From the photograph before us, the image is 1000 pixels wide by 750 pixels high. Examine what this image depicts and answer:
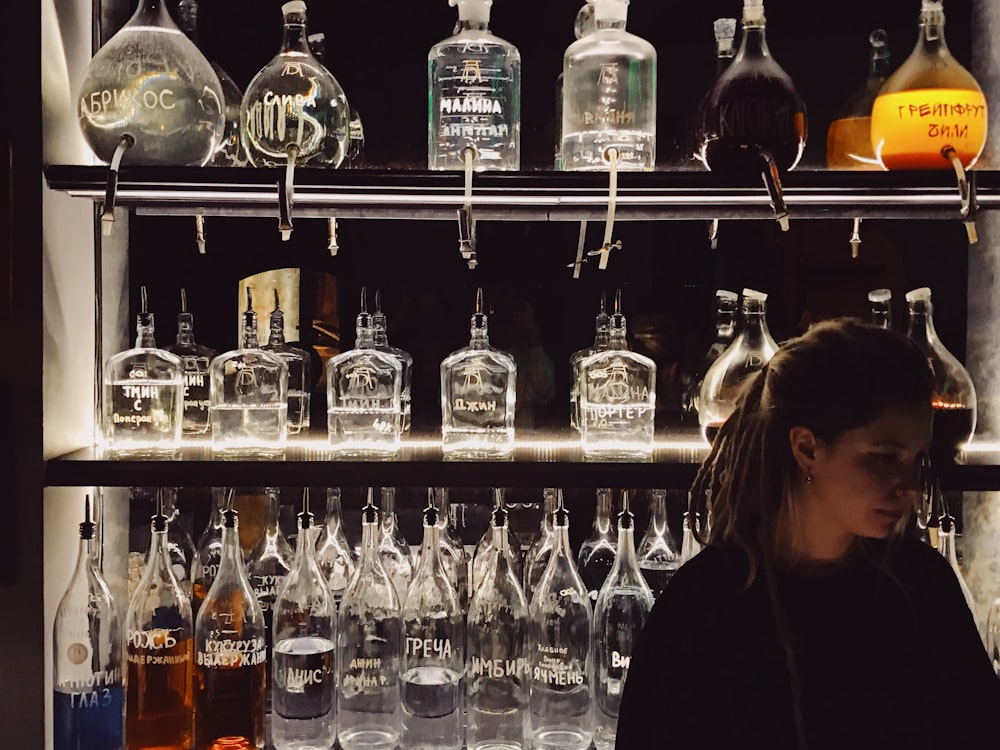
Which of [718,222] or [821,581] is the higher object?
[718,222]

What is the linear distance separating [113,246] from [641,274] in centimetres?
95

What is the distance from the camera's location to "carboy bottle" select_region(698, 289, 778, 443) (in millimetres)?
1416

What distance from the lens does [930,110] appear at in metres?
1.33

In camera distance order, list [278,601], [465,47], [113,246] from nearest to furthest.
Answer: [465,47] → [278,601] → [113,246]

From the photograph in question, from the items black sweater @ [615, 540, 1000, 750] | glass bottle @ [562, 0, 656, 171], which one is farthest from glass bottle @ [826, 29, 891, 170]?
black sweater @ [615, 540, 1000, 750]

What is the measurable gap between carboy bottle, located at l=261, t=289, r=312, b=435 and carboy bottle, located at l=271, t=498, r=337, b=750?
0.58 ft

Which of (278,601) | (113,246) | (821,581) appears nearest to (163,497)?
(278,601)

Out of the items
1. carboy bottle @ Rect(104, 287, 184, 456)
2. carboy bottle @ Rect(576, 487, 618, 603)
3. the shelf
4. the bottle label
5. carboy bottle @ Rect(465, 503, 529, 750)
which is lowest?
carboy bottle @ Rect(465, 503, 529, 750)

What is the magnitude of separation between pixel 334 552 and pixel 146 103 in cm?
78

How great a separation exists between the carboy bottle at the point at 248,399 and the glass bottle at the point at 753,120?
29.3 inches

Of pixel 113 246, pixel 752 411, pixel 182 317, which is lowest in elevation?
pixel 752 411

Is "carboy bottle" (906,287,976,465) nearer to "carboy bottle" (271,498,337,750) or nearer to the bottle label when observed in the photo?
the bottle label

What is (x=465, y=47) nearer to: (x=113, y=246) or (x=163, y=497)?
(x=113, y=246)

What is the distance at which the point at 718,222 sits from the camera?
1673 mm
